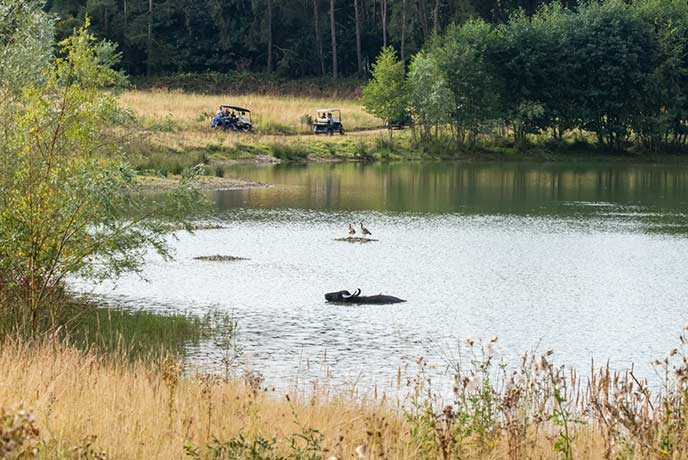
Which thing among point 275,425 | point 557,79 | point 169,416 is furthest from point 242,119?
point 169,416

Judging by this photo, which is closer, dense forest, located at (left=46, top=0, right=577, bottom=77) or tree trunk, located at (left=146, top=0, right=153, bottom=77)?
dense forest, located at (left=46, top=0, right=577, bottom=77)

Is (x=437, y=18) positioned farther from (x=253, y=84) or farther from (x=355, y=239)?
(x=355, y=239)

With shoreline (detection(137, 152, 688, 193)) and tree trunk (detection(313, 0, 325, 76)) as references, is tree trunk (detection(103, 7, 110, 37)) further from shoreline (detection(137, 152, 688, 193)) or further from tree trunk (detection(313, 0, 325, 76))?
shoreline (detection(137, 152, 688, 193))

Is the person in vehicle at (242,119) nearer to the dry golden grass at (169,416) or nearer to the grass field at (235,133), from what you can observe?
the grass field at (235,133)

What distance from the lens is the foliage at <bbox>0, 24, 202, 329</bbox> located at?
16.4 meters

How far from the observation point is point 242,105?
78812 millimetres

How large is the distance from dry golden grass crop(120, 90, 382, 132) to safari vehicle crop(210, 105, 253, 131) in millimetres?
705

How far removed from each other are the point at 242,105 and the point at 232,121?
7836 mm

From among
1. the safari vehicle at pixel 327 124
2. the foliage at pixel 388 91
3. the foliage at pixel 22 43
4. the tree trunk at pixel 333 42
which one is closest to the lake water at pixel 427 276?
the foliage at pixel 22 43

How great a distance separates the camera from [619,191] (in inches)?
2079

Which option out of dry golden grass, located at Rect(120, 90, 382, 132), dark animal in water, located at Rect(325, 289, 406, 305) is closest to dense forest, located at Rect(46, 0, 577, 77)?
dry golden grass, located at Rect(120, 90, 382, 132)

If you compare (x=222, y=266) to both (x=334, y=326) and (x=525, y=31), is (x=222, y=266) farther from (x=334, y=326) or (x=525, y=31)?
(x=525, y=31)

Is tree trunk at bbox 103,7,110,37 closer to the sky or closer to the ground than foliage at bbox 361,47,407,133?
closer to the sky

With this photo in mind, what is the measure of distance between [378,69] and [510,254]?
41527mm
